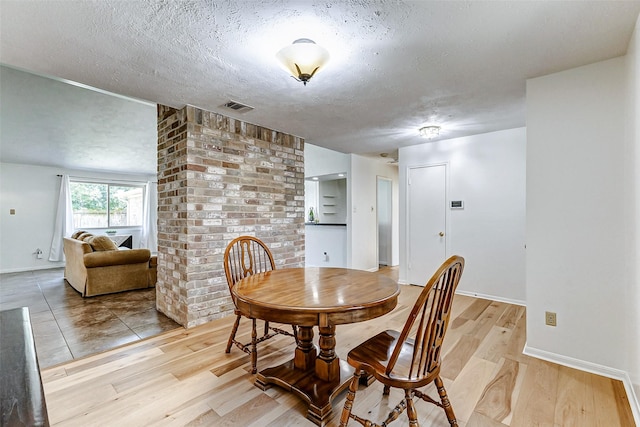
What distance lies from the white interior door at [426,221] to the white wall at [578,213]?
1.84m

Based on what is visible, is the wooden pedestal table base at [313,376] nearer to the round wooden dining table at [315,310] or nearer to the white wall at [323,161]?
the round wooden dining table at [315,310]

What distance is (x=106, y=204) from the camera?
739 cm

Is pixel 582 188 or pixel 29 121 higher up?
pixel 29 121

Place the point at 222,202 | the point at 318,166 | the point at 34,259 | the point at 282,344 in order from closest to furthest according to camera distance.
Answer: the point at 282,344 < the point at 222,202 < the point at 318,166 < the point at 34,259

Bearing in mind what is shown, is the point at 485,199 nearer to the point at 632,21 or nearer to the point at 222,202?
the point at 632,21

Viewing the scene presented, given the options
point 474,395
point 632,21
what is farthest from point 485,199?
point 474,395

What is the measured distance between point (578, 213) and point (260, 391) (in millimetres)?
2547

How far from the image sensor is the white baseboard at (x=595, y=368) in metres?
1.65

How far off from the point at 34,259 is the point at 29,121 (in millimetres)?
3816

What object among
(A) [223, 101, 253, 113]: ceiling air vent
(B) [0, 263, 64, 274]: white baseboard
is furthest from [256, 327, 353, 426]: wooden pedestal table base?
(B) [0, 263, 64, 274]: white baseboard

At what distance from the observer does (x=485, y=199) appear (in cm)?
379

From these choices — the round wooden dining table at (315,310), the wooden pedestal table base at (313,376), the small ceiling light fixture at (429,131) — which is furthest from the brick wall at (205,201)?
the small ceiling light fixture at (429,131)

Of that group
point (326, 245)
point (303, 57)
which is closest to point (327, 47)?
point (303, 57)

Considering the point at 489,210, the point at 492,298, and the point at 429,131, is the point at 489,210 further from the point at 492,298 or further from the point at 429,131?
the point at 429,131
